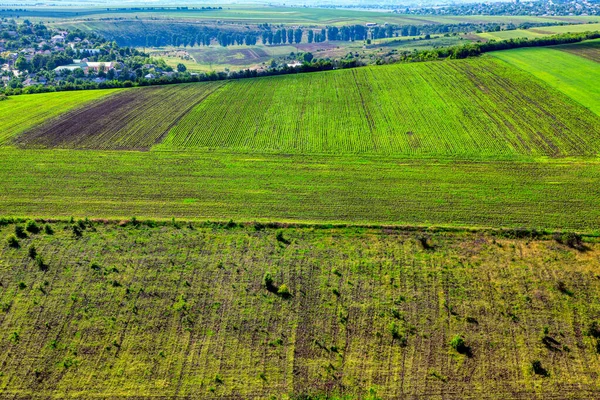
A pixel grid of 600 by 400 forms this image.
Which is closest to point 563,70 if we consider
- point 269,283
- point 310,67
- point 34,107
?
point 310,67

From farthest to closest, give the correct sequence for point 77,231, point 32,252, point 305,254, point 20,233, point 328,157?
1. point 328,157
2. point 77,231
3. point 20,233
4. point 32,252
5. point 305,254

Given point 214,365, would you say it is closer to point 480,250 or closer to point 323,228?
point 323,228

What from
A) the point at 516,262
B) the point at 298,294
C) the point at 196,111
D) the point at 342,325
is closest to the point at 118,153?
the point at 196,111

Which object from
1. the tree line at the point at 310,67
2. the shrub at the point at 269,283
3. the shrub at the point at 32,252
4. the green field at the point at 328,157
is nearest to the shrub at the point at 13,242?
the shrub at the point at 32,252

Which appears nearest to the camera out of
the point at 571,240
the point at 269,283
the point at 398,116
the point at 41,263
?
the point at 269,283

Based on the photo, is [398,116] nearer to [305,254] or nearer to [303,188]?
[303,188]
